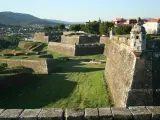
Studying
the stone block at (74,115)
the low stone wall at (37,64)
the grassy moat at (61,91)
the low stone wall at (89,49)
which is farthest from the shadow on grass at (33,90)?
the stone block at (74,115)

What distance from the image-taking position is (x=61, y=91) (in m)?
22.9

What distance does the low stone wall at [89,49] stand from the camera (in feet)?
140

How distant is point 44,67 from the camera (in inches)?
1241

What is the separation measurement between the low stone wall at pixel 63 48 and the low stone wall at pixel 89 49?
3.04 ft

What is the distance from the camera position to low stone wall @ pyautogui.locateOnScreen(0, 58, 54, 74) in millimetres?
31438

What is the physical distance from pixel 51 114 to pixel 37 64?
90.2 feet

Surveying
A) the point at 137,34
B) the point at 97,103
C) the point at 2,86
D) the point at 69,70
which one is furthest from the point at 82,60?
the point at 137,34

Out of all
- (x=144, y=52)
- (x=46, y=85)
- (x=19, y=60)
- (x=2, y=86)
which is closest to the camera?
(x=144, y=52)

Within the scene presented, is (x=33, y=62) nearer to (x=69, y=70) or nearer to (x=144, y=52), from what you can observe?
(x=69, y=70)

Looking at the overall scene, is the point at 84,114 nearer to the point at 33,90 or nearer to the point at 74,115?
the point at 74,115

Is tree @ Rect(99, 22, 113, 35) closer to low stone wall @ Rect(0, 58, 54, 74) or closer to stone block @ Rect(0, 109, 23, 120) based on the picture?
low stone wall @ Rect(0, 58, 54, 74)

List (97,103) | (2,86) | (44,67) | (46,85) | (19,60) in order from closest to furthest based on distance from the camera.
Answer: (97,103) → (2,86) → (46,85) → (44,67) → (19,60)

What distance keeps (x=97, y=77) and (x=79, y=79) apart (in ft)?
5.17

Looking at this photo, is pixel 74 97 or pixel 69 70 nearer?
pixel 74 97
